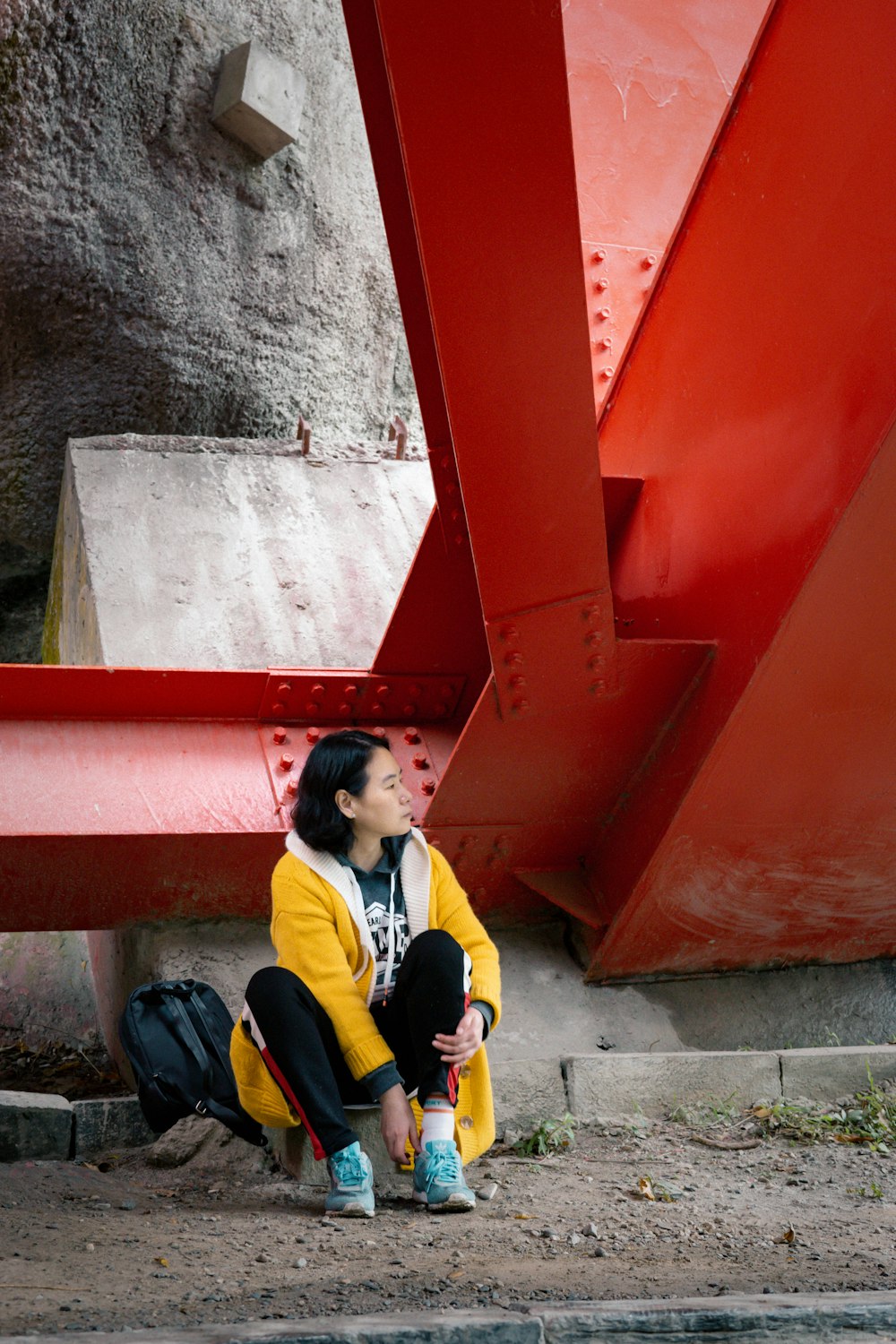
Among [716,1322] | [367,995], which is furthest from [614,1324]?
[367,995]

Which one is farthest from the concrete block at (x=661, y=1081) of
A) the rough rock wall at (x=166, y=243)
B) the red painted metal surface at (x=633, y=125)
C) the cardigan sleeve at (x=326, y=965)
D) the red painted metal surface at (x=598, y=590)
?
the rough rock wall at (x=166, y=243)

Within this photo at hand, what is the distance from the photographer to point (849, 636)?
312 centimetres

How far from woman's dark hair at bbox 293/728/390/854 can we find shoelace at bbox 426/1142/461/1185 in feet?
2.35

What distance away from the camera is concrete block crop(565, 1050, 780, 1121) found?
3.47m

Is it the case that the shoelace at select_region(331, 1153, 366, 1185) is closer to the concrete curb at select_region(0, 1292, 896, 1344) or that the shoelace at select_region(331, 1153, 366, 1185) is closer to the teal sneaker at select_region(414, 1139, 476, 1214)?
the teal sneaker at select_region(414, 1139, 476, 1214)

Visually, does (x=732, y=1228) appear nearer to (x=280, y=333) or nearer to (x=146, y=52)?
(x=280, y=333)

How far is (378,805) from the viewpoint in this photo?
→ 9.72ft

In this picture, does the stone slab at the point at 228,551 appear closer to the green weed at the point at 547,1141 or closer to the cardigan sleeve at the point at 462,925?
the cardigan sleeve at the point at 462,925

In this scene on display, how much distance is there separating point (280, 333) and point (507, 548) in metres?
3.45

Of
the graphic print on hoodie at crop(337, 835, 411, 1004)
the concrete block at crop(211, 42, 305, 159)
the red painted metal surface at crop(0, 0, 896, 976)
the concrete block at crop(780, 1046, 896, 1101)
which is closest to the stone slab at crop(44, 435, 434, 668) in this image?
the red painted metal surface at crop(0, 0, 896, 976)

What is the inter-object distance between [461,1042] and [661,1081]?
103 cm

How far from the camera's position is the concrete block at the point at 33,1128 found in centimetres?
344

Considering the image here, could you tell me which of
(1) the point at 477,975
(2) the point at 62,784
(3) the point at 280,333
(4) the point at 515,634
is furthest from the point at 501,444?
(3) the point at 280,333

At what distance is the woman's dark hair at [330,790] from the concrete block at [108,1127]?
1285mm
